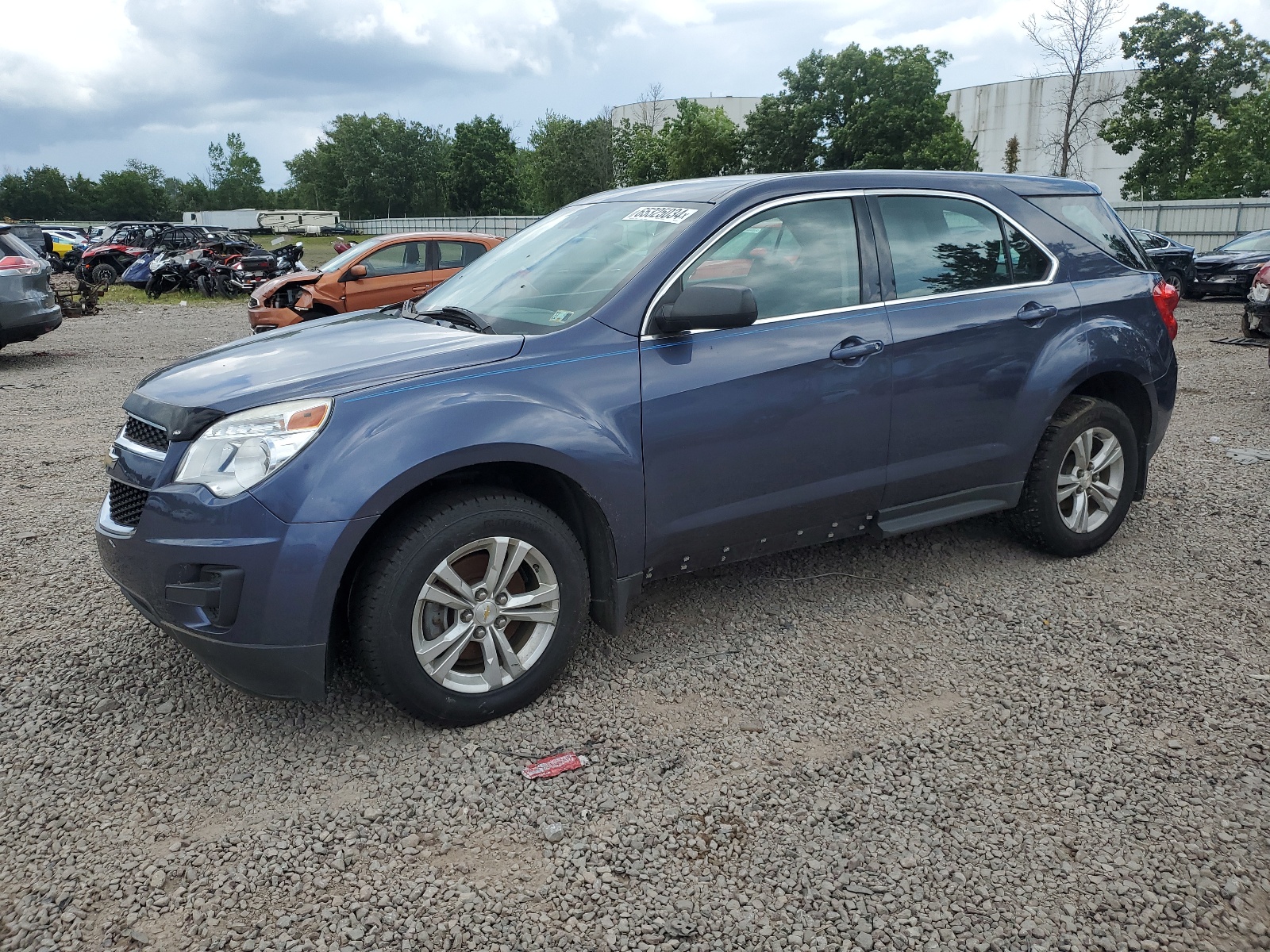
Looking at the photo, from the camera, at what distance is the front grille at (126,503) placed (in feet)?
10.1

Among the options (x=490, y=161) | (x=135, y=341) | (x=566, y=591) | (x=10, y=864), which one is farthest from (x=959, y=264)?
(x=490, y=161)

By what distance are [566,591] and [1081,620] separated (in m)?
2.29

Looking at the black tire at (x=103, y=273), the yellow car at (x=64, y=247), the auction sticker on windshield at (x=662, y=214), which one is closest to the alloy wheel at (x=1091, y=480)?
the auction sticker on windshield at (x=662, y=214)

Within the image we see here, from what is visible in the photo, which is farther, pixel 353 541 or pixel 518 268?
pixel 518 268

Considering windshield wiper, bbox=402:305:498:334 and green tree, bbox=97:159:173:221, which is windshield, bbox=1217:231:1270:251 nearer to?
windshield wiper, bbox=402:305:498:334

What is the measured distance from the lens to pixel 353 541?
2.91m

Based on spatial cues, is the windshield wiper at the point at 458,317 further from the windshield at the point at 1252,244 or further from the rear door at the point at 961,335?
the windshield at the point at 1252,244

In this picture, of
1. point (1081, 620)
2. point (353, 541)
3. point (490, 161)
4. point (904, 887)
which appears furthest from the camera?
point (490, 161)

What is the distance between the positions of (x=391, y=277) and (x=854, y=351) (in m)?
10.4

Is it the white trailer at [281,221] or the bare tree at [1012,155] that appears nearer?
the bare tree at [1012,155]

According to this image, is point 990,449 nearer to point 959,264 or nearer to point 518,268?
point 959,264

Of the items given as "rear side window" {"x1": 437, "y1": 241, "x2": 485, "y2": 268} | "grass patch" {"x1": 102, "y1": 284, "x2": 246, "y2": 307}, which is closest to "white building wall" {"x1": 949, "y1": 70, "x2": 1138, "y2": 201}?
"grass patch" {"x1": 102, "y1": 284, "x2": 246, "y2": 307}

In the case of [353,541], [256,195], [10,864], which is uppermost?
[256,195]

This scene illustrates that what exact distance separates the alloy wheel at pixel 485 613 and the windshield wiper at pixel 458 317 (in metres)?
0.88
